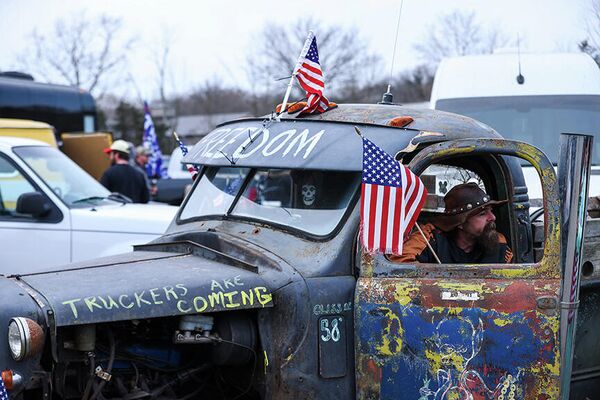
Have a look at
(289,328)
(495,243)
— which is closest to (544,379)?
(495,243)

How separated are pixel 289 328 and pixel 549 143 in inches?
193

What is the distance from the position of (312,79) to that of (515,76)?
449 cm

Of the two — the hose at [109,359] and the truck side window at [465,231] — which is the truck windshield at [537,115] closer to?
the truck side window at [465,231]

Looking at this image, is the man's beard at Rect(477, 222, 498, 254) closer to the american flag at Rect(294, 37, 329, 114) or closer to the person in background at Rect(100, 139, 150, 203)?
the american flag at Rect(294, 37, 329, 114)

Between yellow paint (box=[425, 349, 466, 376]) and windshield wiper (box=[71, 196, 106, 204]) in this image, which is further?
windshield wiper (box=[71, 196, 106, 204])

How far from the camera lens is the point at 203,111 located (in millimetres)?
60844

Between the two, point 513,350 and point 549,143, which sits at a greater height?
point 549,143

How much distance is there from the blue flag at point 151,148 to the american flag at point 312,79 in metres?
13.5

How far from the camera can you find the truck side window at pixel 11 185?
27.3ft

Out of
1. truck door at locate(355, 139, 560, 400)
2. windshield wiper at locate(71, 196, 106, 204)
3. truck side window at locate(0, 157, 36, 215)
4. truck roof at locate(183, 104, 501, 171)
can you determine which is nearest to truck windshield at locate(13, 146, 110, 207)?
windshield wiper at locate(71, 196, 106, 204)

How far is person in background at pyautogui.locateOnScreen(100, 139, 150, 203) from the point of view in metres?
11.0

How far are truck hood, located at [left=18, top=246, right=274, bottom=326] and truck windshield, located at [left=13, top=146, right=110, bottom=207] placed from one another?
176 inches

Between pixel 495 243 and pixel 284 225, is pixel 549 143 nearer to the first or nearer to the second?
pixel 495 243

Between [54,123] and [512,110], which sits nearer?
[512,110]
